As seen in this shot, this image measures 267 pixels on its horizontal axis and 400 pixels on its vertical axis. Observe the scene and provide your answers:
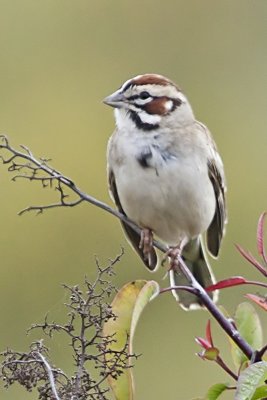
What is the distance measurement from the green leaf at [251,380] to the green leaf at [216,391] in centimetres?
9

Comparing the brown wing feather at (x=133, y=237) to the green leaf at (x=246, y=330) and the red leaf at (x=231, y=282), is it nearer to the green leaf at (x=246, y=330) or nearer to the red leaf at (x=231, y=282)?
the green leaf at (x=246, y=330)

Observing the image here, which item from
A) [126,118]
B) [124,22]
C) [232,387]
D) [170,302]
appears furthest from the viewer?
[124,22]

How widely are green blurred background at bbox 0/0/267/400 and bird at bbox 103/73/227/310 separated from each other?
1.95m

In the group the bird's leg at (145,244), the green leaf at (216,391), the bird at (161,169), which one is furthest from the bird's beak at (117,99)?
the green leaf at (216,391)

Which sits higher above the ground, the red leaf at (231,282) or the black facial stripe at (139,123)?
the black facial stripe at (139,123)

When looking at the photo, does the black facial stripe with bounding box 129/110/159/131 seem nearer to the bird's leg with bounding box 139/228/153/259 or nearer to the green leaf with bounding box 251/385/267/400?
the bird's leg with bounding box 139/228/153/259

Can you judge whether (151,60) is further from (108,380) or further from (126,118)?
(108,380)

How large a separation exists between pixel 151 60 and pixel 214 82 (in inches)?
21.3

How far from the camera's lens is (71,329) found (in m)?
1.78

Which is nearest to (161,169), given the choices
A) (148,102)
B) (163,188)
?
Result: (163,188)

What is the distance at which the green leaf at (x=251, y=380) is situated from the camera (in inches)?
63.8

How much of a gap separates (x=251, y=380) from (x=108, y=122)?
22.0 feet

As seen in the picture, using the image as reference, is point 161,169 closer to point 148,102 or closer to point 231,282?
point 148,102

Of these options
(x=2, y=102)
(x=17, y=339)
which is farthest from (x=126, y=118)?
(x=2, y=102)
